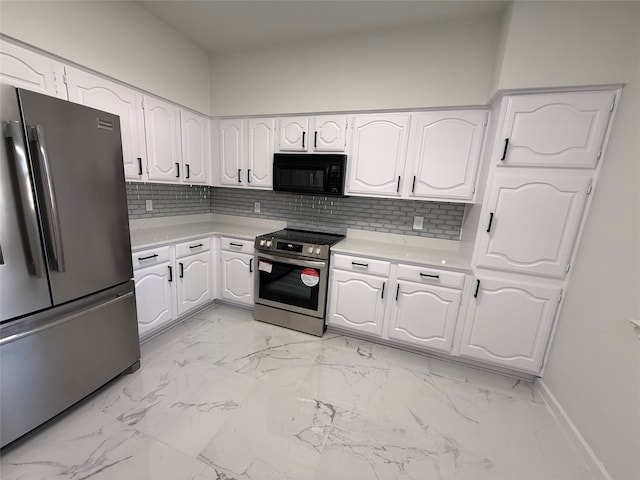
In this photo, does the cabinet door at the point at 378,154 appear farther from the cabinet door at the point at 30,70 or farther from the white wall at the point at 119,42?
the cabinet door at the point at 30,70

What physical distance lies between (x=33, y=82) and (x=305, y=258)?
2081mm

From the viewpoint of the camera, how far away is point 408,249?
247 centimetres

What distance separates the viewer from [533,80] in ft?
5.44

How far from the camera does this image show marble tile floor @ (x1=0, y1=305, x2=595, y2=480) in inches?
52.1

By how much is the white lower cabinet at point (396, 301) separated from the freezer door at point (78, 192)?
5.39 ft

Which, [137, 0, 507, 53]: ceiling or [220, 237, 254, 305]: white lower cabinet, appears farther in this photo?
[220, 237, 254, 305]: white lower cabinet

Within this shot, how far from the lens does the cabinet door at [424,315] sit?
211cm

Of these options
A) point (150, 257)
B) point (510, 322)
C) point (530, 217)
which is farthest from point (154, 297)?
point (530, 217)

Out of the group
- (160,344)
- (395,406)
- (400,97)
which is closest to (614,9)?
(400,97)

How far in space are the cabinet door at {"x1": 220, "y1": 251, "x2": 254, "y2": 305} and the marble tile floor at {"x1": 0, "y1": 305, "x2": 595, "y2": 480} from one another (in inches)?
24.9

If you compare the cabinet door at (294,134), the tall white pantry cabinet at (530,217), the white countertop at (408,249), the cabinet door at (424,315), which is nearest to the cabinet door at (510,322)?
the tall white pantry cabinet at (530,217)

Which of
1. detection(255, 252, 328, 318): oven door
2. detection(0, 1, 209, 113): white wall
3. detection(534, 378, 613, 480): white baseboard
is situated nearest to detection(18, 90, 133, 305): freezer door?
detection(0, 1, 209, 113): white wall

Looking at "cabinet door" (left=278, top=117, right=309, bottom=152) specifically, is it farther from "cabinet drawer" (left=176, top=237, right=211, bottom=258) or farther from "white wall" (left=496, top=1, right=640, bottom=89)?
"white wall" (left=496, top=1, right=640, bottom=89)

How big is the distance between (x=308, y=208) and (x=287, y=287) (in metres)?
0.94
